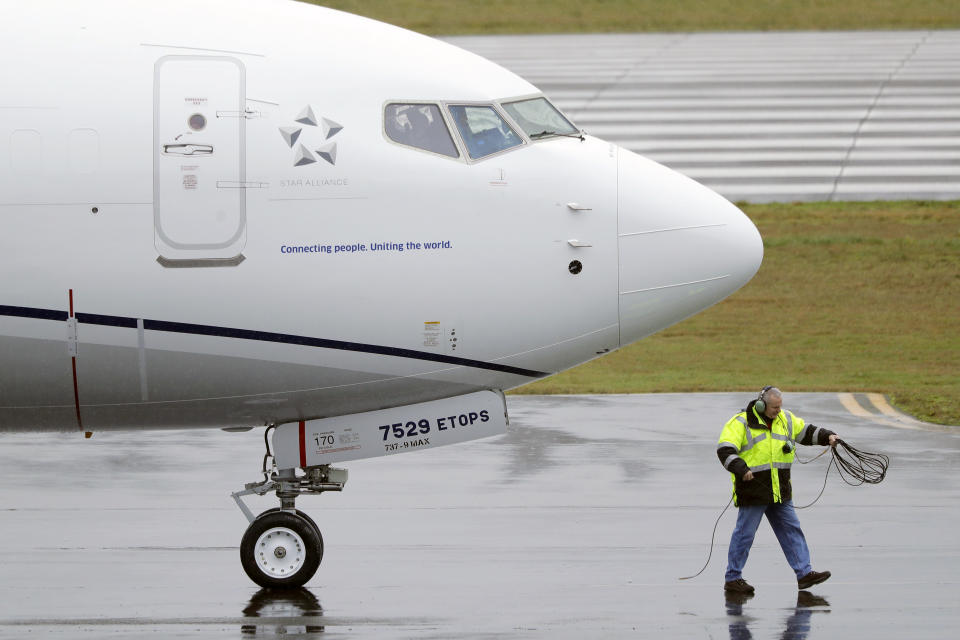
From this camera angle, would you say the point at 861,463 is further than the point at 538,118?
Yes

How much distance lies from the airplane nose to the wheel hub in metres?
3.38

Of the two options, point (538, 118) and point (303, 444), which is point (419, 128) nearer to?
point (538, 118)

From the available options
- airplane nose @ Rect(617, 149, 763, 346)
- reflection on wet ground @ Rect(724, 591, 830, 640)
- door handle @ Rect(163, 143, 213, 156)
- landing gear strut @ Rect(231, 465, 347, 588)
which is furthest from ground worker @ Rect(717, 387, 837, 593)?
door handle @ Rect(163, 143, 213, 156)

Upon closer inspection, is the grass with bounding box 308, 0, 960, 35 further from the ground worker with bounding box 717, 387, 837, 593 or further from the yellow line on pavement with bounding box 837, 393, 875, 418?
the ground worker with bounding box 717, 387, 837, 593

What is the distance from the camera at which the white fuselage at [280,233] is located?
39.8ft

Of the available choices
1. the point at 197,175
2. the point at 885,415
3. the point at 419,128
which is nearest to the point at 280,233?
the point at 197,175

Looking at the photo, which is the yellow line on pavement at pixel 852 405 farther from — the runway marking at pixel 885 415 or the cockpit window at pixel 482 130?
the cockpit window at pixel 482 130

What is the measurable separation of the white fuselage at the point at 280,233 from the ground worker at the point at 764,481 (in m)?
1.30

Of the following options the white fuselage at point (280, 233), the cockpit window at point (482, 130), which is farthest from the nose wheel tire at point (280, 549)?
the cockpit window at point (482, 130)

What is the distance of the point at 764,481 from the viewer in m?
13.2

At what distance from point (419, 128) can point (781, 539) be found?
482 cm

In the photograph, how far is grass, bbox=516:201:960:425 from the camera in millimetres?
25781

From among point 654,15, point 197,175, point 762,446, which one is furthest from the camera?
point 654,15

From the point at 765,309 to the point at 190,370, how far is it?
21.4 metres
